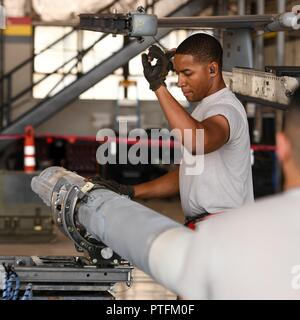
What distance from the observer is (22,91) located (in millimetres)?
18969

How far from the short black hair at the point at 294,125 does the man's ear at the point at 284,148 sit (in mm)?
12

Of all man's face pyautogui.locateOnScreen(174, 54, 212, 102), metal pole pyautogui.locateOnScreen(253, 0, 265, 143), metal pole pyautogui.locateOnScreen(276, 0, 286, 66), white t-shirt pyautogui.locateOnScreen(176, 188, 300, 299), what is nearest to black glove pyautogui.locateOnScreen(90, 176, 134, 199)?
man's face pyautogui.locateOnScreen(174, 54, 212, 102)

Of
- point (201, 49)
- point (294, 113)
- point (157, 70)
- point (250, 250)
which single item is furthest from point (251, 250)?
point (201, 49)

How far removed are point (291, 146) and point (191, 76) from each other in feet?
9.28

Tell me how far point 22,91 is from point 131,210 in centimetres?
1539

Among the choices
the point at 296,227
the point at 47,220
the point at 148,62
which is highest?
the point at 148,62

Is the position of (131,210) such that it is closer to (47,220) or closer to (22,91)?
(47,220)

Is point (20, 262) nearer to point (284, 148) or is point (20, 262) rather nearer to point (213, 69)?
point (213, 69)

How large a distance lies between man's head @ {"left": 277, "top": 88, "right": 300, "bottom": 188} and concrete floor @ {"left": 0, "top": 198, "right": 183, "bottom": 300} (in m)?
3.83

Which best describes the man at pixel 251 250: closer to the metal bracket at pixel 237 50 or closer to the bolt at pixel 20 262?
the bolt at pixel 20 262

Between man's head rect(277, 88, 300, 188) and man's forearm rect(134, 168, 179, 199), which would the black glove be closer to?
man's forearm rect(134, 168, 179, 199)

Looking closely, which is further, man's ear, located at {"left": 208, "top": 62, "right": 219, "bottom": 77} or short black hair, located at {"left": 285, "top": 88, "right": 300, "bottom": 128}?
man's ear, located at {"left": 208, "top": 62, "right": 219, "bottom": 77}

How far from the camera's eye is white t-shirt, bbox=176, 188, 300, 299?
2654 mm
